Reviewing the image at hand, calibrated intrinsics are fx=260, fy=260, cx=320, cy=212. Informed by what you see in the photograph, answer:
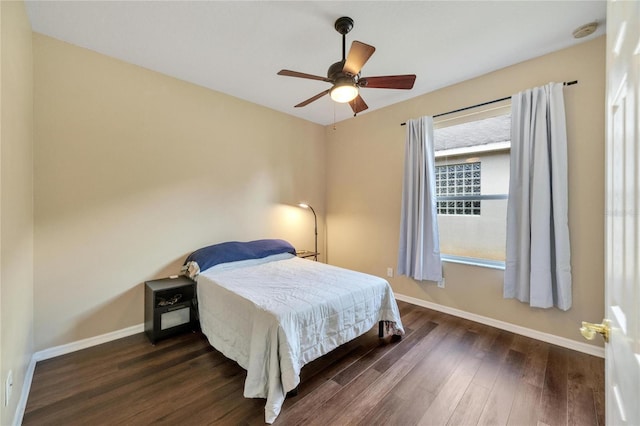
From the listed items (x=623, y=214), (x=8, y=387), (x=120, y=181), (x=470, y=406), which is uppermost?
(x=120, y=181)

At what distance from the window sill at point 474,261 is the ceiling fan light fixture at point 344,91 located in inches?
89.6

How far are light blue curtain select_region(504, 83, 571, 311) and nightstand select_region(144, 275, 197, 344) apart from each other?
3287 millimetres

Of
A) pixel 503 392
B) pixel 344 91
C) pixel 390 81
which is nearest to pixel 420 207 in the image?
pixel 390 81

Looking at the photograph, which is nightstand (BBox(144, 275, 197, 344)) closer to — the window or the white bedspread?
the white bedspread

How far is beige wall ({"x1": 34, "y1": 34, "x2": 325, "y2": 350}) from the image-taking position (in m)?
2.24

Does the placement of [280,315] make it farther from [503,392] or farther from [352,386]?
Answer: [503,392]

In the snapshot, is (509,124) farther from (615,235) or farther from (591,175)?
(615,235)

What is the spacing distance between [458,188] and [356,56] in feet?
7.06

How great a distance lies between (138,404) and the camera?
5.60 feet

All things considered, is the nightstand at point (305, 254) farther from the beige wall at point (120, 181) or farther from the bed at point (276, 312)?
the bed at point (276, 312)

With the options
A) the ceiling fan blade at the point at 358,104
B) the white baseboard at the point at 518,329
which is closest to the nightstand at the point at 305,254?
the white baseboard at the point at 518,329

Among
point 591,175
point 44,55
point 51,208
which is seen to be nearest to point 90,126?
point 44,55

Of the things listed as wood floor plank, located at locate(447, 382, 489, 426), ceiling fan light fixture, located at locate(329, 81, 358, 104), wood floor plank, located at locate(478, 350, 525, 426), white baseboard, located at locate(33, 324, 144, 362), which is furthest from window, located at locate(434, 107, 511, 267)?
white baseboard, located at locate(33, 324, 144, 362)

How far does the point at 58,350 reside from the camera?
2.26m
